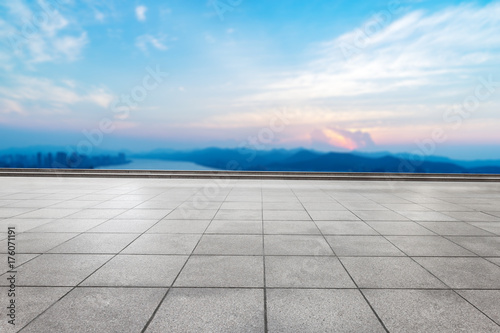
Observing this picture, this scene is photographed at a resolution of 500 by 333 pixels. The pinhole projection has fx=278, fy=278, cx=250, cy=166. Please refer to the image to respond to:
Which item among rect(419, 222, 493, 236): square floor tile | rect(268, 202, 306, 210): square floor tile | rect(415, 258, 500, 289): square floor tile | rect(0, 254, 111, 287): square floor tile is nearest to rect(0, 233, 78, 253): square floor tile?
rect(0, 254, 111, 287): square floor tile

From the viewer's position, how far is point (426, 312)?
3293 millimetres

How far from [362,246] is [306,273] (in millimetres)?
1814

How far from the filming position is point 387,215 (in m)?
8.09

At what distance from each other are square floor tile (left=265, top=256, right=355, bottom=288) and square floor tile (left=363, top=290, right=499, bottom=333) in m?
0.47

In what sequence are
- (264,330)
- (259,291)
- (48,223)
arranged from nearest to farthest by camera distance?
(264,330) < (259,291) < (48,223)

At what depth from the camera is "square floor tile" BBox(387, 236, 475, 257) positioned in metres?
5.16

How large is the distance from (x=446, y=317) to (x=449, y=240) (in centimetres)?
335

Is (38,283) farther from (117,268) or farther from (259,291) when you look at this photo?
(259,291)

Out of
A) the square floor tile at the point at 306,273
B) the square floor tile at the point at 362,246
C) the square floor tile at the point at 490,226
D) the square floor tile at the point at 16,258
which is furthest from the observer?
the square floor tile at the point at 490,226

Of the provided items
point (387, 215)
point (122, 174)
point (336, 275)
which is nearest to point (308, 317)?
point (336, 275)

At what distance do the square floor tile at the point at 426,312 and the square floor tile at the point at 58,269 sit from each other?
411cm

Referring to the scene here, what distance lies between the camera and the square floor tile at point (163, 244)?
515 cm

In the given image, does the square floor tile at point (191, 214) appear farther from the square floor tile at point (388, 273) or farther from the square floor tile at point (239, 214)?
the square floor tile at point (388, 273)

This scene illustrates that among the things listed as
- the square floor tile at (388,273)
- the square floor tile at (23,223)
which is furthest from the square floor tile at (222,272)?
the square floor tile at (23,223)
